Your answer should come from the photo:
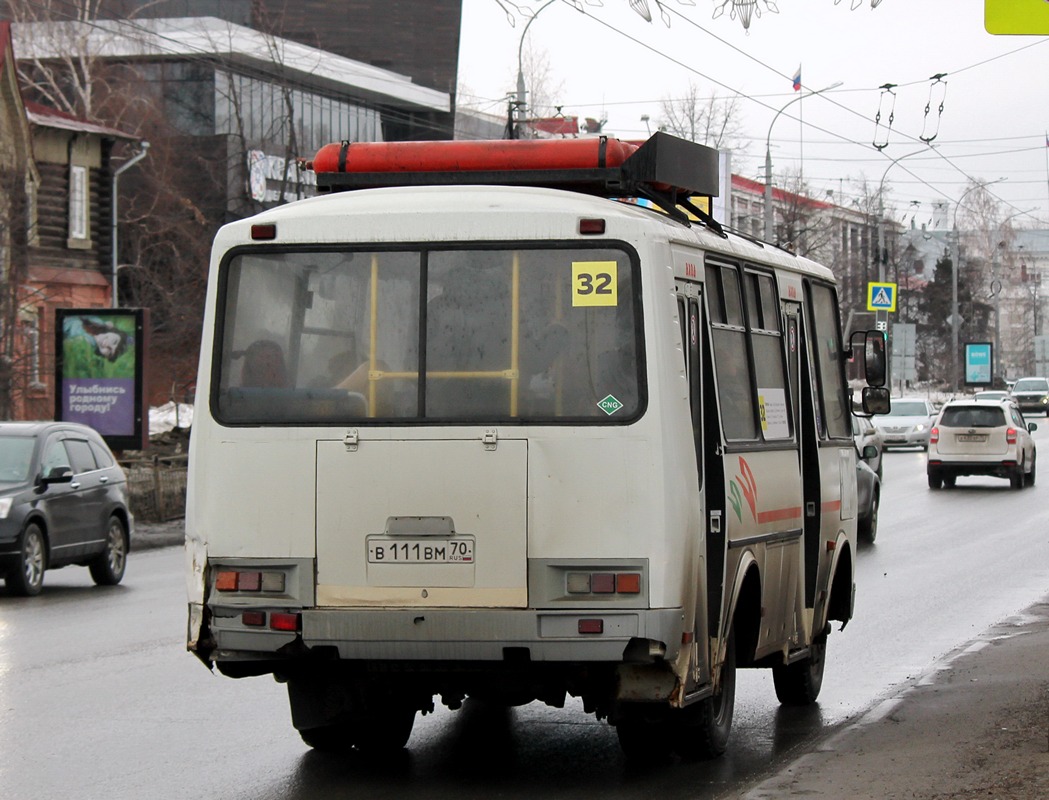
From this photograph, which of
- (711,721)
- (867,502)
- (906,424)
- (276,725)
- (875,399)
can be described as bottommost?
(276,725)

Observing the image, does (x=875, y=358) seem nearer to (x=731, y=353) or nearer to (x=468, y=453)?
(x=731, y=353)

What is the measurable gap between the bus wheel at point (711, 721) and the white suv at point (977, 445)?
84.0ft

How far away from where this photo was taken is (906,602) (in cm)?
1562

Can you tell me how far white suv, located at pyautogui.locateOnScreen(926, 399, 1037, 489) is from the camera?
33125 mm

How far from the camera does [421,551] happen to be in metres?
7.18

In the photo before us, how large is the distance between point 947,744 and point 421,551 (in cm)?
277

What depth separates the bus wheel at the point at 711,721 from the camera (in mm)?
8055

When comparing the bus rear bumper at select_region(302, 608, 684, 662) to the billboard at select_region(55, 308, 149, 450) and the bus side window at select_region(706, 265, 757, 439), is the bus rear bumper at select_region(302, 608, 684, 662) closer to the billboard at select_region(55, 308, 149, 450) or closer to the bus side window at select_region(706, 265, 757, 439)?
Answer: the bus side window at select_region(706, 265, 757, 439)

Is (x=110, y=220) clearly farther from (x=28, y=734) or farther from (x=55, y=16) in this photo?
(x=28, y=734)

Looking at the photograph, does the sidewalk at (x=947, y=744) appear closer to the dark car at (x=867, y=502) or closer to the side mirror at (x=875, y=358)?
the side mirror at (x=875, y=358)

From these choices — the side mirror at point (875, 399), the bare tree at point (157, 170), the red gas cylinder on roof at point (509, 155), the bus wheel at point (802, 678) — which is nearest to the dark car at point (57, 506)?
the bus wheel at point (802, 678)

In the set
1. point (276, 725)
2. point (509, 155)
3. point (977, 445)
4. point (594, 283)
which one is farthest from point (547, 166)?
point (977, 445)

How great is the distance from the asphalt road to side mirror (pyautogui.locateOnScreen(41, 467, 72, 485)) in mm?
1275

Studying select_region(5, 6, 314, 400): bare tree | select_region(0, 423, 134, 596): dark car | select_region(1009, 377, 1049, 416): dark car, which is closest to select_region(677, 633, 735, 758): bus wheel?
select_region(0, 423, 134, 596): dark car
